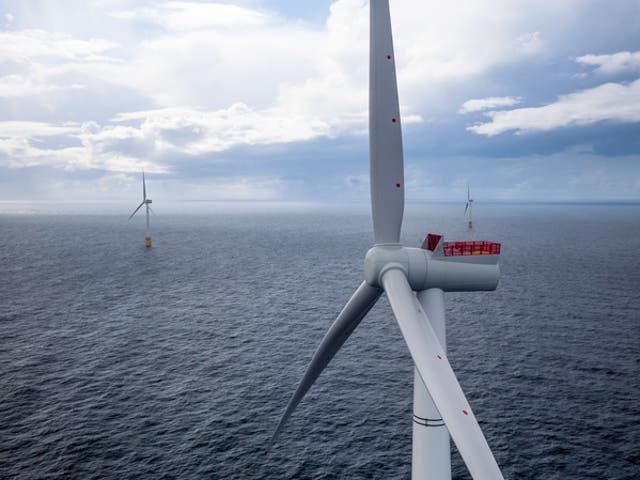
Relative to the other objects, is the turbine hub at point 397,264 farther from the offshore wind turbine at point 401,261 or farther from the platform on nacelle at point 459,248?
the platform on nacelle at point 459,248

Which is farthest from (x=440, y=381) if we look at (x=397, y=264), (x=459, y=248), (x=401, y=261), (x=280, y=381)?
(x=280, y=381)

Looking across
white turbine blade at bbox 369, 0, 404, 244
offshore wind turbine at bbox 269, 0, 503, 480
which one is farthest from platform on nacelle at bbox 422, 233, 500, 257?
white turbine blade at bbox 369, 0, 404, 244

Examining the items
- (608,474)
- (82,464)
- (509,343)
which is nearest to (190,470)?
(82,464)

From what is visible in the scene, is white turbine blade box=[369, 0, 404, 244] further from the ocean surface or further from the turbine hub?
the ocean surface

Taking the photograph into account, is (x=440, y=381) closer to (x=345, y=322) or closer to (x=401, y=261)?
(x=401, y=261)

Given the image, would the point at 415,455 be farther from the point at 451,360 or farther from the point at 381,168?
the point at 451,360

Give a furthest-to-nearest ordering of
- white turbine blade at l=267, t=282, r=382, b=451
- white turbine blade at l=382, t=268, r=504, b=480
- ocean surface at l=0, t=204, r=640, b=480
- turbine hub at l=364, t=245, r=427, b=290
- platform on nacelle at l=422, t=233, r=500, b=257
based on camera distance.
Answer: ocean surface at l=0, t=204, r=640, b=480 → white turbine blade at l=267, t=282, r=382, b=451 → platform on nacelle at l=422, t=233, r=500, b=257 → turbine hub at l=364, t=245, r=427, b=290 → white turbine blade at l=382, t=268, r=504, b=480
